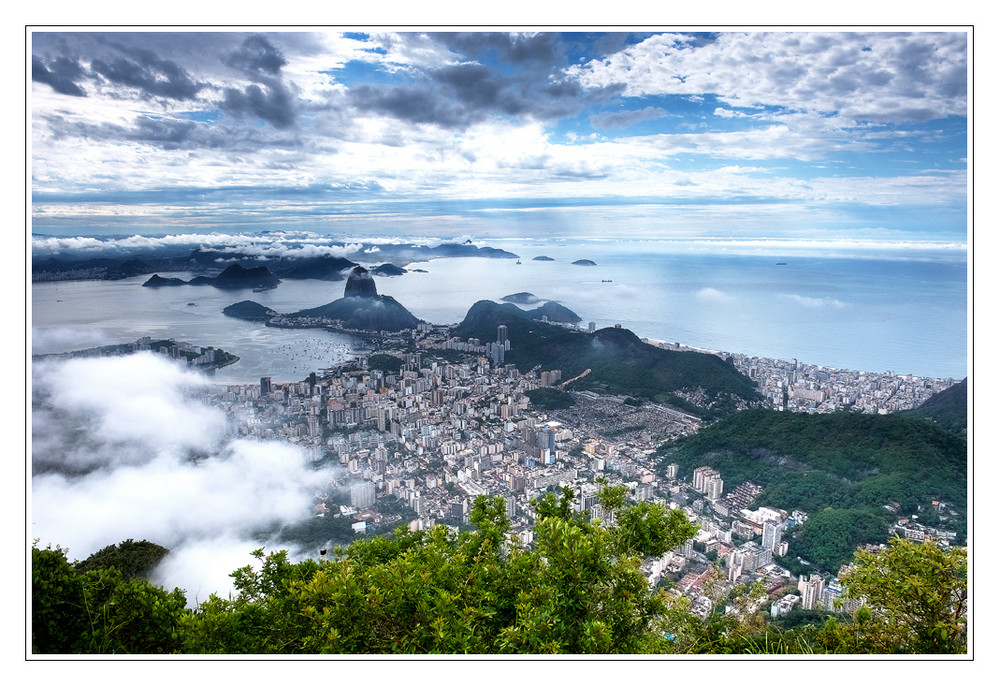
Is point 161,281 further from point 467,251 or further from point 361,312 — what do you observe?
point 467,251

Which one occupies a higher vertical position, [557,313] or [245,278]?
[245,278]

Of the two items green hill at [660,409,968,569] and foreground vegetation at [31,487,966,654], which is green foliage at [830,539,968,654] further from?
green hill at [660,409,968,569]

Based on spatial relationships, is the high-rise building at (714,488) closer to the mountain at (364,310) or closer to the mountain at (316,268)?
the mountain at (364,310)

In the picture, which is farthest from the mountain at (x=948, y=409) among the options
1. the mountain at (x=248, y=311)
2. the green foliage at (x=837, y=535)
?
the mountain at (x=248, y=311)

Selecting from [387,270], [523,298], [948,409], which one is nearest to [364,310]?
[387,270]

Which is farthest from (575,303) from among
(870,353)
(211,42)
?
(211,42)

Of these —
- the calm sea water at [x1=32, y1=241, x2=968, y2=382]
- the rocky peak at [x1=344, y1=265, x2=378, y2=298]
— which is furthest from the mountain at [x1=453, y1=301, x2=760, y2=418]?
the rocky peak at [x1=344, y1=265, x2=378, y2=298]
